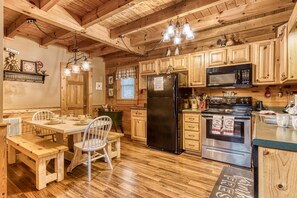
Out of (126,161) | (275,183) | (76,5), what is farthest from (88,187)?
(76,5)

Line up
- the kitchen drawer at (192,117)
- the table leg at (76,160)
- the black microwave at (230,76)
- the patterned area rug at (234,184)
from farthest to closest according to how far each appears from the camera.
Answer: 1. the kitchen drawer at (192,117)
2. the black microwave at (230,76)
3. the table leg at (76,160)
4. the patterned area rug at (234,184)

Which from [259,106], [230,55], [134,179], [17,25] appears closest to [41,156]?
[134,179]

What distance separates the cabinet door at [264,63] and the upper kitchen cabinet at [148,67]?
2097mm

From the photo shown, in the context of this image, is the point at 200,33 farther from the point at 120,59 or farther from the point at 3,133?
the point at 3,133

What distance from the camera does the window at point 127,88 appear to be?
5309 mm

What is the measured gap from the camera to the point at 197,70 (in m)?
3.58

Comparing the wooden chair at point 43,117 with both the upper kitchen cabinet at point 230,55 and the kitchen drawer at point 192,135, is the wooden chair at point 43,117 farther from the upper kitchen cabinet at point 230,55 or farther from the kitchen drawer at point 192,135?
the upper kitchen cabinet at point 230,55

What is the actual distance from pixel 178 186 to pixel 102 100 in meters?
4.27

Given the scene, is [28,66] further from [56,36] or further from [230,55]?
[230,55]

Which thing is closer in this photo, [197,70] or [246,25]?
[246,25]

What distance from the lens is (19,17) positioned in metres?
3.15

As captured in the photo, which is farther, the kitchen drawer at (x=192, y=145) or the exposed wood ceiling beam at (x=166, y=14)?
the kitchen drawer at (x=192, y=145)

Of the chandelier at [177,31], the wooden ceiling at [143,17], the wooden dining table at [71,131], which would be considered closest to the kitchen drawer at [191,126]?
the chandelier at [177,31]

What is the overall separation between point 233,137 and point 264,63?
139 centimetres
